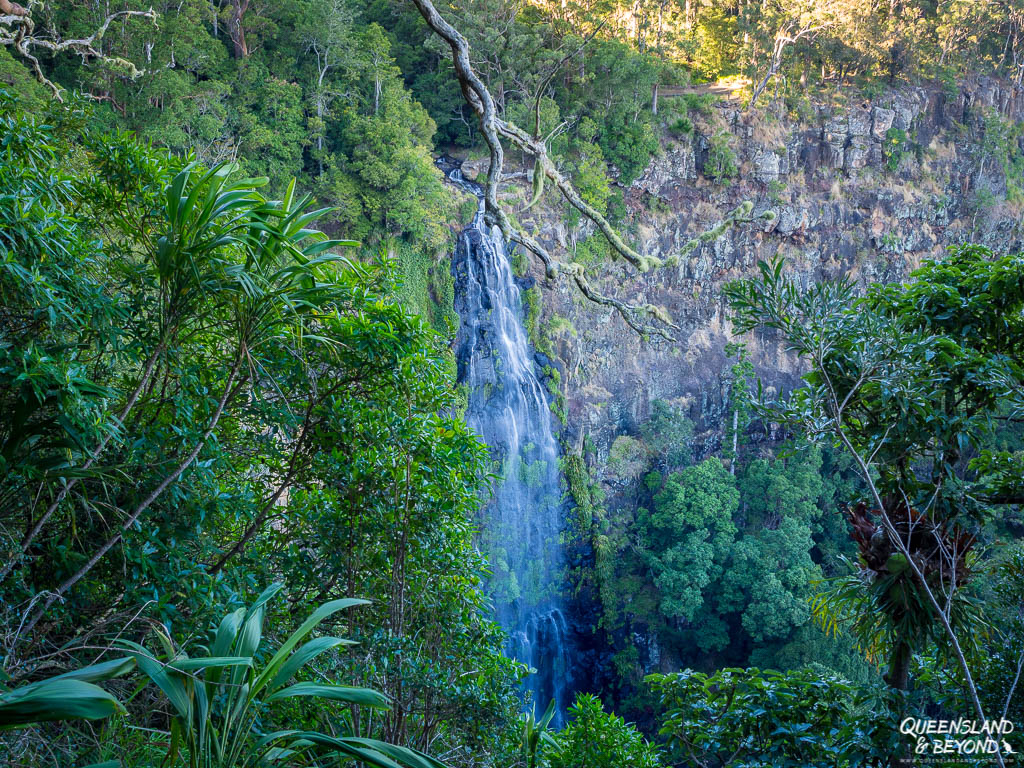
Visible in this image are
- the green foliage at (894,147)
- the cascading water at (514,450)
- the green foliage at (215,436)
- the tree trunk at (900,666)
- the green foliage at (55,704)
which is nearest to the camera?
the green foliage at (55,704)

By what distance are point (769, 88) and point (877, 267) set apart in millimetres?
5112

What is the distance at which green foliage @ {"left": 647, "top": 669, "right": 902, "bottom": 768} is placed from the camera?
2.36m

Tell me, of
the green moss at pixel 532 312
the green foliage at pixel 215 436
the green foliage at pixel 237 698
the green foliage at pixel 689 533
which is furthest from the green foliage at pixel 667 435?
the green foliage at pixel 237 698

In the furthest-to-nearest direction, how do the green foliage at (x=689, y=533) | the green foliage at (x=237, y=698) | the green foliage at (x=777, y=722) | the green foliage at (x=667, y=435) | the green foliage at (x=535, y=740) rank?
the green foliage at (x=667, y=435)
the green foliage at (x=689, y=533)
the green foliage at (x=777, y=722)
the green foliage at (x=535, y=740)
the green foliage at (x=237, y=698)

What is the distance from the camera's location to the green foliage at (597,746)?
7.48ft

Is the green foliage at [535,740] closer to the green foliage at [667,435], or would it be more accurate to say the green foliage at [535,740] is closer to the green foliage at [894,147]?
the green foliage at [667,435]

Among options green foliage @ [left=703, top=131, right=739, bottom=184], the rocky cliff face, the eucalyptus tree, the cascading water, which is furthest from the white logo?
green foliage @ [left=703, top=131, right=739, bottom=184]

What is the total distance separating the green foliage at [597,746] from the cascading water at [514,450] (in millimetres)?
10211

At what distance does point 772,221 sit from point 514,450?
8533mm

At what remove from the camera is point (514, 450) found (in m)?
13.1

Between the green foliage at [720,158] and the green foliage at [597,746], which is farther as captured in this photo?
the green foliage at [720,158]

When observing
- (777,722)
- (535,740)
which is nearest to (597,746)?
(535,740)

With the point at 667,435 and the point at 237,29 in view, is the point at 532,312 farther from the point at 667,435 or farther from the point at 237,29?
the point at 237,29

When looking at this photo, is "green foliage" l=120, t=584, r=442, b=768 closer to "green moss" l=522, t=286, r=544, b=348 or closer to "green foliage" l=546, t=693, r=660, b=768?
"green foliage" l=546, t=693, r=660, b=768
